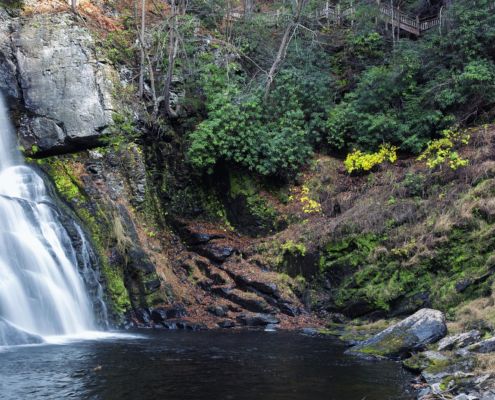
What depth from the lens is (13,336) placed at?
11367 mm

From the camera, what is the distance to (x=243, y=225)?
19469 mm

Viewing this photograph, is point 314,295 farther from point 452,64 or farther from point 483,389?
point 452,64

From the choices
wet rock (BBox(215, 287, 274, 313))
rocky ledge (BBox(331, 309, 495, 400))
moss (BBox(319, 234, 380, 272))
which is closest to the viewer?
rocky ledge (BBox(331, 309, 495, 400))

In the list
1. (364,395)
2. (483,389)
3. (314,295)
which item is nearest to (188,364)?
(364,395)

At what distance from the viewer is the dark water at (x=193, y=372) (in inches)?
317

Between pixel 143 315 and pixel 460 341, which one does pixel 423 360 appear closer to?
pixel 460 341

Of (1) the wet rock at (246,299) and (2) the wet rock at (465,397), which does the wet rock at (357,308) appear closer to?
(1) the wet rock at (246,299)

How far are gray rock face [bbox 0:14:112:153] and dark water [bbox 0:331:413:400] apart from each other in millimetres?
8439

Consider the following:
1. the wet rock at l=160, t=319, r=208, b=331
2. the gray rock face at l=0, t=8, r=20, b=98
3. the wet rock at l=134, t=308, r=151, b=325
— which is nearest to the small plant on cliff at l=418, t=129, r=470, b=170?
the wet rock at l=160, t=319, r=208, b=331

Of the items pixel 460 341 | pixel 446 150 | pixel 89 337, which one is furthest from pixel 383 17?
pixel 89 337

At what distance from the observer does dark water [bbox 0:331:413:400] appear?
8.05 meters

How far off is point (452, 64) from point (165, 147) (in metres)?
11.3

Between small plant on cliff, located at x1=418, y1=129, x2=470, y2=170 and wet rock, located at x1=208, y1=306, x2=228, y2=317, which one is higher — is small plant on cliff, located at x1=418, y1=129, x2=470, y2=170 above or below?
above

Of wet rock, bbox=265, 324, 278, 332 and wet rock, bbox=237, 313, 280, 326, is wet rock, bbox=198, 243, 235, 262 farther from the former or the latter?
wet rock, bbox=265, 324, 278, 332
